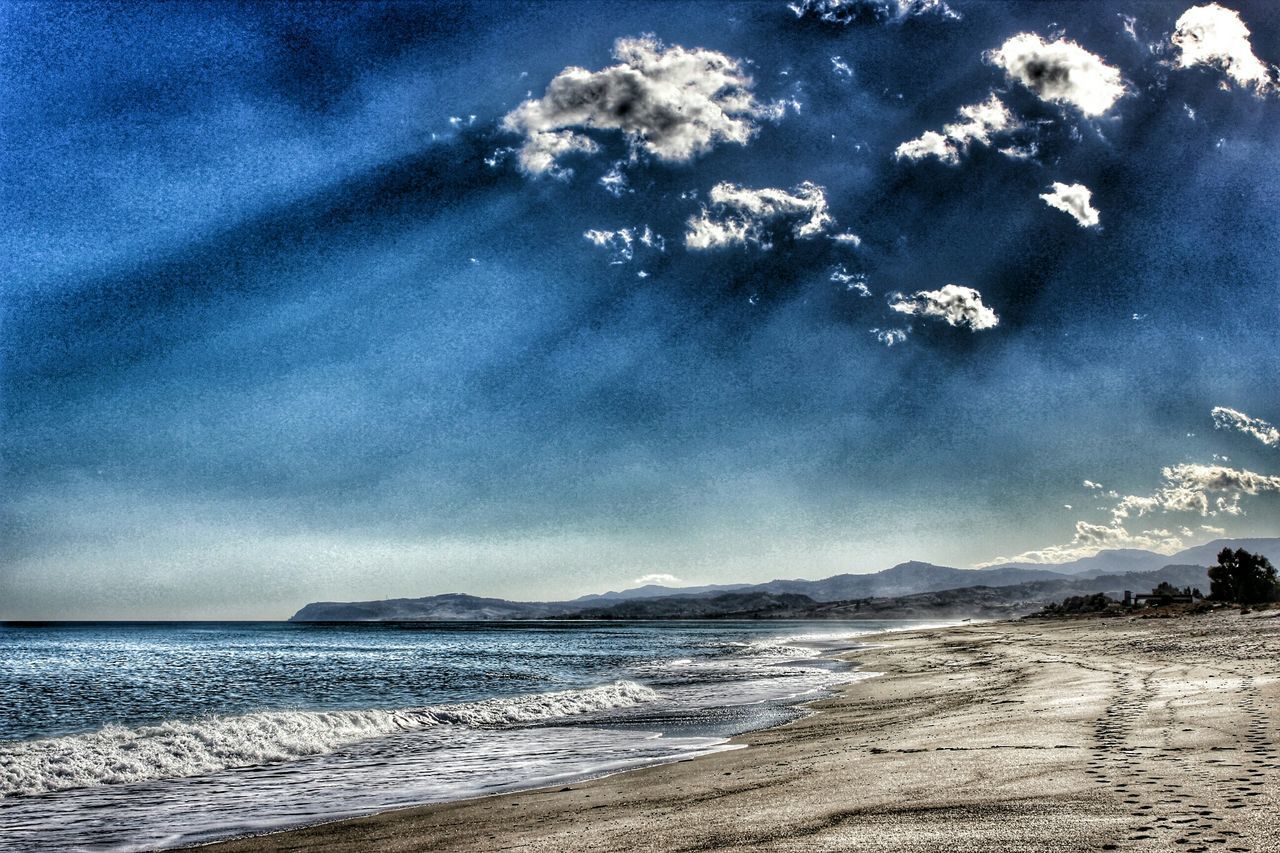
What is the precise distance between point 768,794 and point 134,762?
12700mm

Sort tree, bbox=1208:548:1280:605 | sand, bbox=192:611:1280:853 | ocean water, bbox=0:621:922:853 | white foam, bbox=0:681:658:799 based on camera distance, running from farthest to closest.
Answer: tree, bbox=1208:548:1280:605 < white foam, bbox=0:681:658:799 < ocean water, bbox=0:621:922:853 < sand, bbox=192:611:1280:853

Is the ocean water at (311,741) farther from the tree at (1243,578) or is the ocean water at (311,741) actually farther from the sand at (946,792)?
the tree at (1243,578)

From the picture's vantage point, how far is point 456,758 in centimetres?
1532

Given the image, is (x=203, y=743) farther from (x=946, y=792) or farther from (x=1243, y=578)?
(x=1243, y=578)

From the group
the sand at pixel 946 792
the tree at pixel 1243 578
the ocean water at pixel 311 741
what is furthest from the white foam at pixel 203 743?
the tree at pixel 1243 578

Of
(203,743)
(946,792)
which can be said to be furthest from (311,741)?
(946,792)

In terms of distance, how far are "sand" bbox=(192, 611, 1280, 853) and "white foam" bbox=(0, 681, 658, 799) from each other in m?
7.22

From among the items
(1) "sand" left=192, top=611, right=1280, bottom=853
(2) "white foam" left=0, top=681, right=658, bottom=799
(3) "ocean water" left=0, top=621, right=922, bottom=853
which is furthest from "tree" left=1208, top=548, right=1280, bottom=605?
(2) "white foam" left=0, top=681, right=658, bottom=799

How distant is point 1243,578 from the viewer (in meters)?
83.7

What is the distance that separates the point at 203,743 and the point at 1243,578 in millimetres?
101971

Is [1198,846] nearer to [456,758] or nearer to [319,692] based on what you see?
[456,758]

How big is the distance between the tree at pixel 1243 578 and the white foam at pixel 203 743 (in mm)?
89056

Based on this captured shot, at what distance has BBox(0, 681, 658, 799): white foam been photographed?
14070mm

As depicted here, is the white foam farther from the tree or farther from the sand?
the tree
